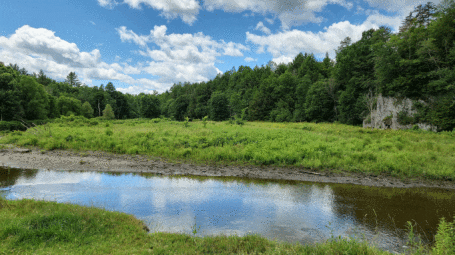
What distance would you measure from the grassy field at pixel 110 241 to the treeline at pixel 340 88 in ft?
Answer: 104

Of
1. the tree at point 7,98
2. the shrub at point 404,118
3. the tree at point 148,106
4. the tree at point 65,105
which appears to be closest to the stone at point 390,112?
the shrub at point 404,118

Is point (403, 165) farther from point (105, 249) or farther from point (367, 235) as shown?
point (105, 249)

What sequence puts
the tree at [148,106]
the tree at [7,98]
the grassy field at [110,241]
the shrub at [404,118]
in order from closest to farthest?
the grassy field at [110,241] → the shrub at [404,118] → the tree at [7,98] → the tree at [148,106]

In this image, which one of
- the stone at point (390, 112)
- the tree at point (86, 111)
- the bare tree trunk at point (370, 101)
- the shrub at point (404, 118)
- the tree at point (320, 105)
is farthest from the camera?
the tree at point (86, 111)

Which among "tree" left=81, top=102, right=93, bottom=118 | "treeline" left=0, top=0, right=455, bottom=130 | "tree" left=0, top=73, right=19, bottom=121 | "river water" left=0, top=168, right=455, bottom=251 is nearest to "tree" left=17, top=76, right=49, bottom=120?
"treeline" left=0, top=0, right=455, bottom=130

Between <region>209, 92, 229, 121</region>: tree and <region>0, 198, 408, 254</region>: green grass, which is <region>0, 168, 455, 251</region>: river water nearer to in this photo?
<region>0, 198, 408, 254</region>: green grass

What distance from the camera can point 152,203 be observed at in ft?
30.2

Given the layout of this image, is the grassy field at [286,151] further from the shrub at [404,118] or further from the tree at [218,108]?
the tree at [218,108]

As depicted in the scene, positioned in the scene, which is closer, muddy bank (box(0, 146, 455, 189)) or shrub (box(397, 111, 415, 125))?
muddy bank (box(0, 146, 455, 189))

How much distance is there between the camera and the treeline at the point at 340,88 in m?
30.0

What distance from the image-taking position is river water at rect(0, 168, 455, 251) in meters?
7.32

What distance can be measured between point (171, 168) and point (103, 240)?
9422mm

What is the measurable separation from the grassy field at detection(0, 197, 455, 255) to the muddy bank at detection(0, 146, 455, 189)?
7.73m

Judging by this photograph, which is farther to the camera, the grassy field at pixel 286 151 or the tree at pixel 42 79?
the tree at pixel 42 79
